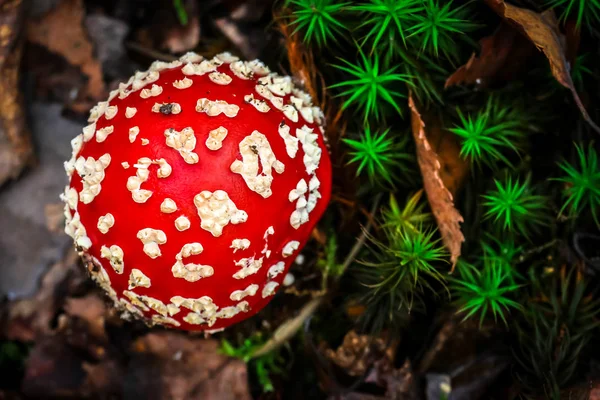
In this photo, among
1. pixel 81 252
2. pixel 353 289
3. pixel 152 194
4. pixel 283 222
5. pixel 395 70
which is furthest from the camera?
pixel 353 289

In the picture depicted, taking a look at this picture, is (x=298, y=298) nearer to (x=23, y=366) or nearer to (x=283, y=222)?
(x=283, y=222)

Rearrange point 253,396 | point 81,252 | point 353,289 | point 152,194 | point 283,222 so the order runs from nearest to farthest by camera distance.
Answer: point 152,194 → point 283,222 → point 81,252 → point 353,289 → point 253,396

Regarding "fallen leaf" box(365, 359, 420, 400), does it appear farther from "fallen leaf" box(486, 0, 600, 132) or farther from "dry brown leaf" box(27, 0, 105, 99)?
"dry brown leaf" box(27, 0, 105, 99)

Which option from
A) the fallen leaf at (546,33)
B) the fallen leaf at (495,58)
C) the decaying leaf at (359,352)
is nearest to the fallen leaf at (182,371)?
the decaying leaf at (359,352)

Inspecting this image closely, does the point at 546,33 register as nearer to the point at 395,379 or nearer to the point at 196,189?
the point at 196,189

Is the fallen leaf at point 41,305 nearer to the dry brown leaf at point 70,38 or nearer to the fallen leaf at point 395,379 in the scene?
the dry brown leaf at point 70,38

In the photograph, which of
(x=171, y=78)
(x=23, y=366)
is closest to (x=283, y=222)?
(x=171, y=78)
